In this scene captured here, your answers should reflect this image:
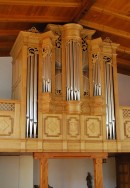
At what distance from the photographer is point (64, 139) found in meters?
9.55

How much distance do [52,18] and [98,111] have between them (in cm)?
300

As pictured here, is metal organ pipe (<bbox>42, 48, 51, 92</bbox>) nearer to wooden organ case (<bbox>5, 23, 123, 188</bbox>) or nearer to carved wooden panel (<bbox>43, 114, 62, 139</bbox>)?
wooden organ case (<bbox>5, 23, 123, 188</bbox>)

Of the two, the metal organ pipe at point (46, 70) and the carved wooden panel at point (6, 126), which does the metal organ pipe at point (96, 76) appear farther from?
the carved wooden panel at point (6, 126)

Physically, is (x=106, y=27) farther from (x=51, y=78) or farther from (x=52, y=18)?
(x=51, y=78)

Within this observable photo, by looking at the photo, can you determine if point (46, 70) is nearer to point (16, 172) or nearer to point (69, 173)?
point (16, 172)

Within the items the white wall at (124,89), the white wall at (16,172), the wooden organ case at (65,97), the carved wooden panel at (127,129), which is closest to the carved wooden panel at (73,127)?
the wooden organ case at (65,97)

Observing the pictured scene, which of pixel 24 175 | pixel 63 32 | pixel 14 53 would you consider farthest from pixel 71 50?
pixel 24 175

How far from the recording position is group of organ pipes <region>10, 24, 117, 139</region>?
9.69 meters

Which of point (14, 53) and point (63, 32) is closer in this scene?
point (63, 32)

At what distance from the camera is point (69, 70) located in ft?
32.6

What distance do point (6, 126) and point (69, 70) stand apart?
238 cm

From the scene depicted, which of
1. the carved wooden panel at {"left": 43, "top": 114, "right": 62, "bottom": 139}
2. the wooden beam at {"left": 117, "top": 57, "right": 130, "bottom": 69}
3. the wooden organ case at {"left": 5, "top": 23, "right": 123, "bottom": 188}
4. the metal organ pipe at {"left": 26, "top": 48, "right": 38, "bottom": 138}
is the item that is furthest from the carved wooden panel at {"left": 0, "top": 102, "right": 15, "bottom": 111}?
the wooden beam at {"left": 117, "top": 57, "right": 130, "bottom": 69}

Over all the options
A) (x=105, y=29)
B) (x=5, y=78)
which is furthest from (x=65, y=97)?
(x=5, y=78)

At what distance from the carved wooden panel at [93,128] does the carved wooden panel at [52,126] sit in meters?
0.77
